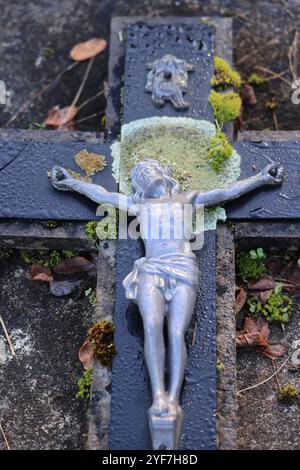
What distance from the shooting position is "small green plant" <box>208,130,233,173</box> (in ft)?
21.3

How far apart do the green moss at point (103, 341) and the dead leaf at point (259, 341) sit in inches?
39.3

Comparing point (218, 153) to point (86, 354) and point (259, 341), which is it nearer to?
point (259, 341)

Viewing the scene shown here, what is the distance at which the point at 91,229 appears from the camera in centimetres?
630

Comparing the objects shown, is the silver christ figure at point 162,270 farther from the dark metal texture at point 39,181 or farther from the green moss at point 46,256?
the green moss at point 46,256

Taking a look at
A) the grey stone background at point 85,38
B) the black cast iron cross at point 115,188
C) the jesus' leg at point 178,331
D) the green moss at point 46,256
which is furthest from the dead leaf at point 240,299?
the grey stone background at point 85,38

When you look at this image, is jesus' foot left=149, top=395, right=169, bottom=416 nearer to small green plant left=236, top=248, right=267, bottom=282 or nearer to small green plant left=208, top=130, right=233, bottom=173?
small green plant left=236, top=248, right=267, bottom=282

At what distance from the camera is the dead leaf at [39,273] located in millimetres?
6492

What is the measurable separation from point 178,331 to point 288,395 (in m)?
1.04

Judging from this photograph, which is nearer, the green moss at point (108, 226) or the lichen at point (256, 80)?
the green moss at point (108, 226)

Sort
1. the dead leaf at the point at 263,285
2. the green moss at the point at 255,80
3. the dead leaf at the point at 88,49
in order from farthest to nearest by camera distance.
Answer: the dead leaf at the point at 88,49 → the green moss at the point at 255,80 → the dead leaf at the point at 263,285

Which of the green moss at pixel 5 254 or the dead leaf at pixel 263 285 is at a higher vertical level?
the green moss at pixel 5 254

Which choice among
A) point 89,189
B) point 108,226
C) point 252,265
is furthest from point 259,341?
point 89,189

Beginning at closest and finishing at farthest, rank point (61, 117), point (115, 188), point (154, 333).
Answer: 1. point (154, 333)
2. point (115, 188)
3. point (61, 117)

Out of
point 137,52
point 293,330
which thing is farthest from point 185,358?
point 137,52
